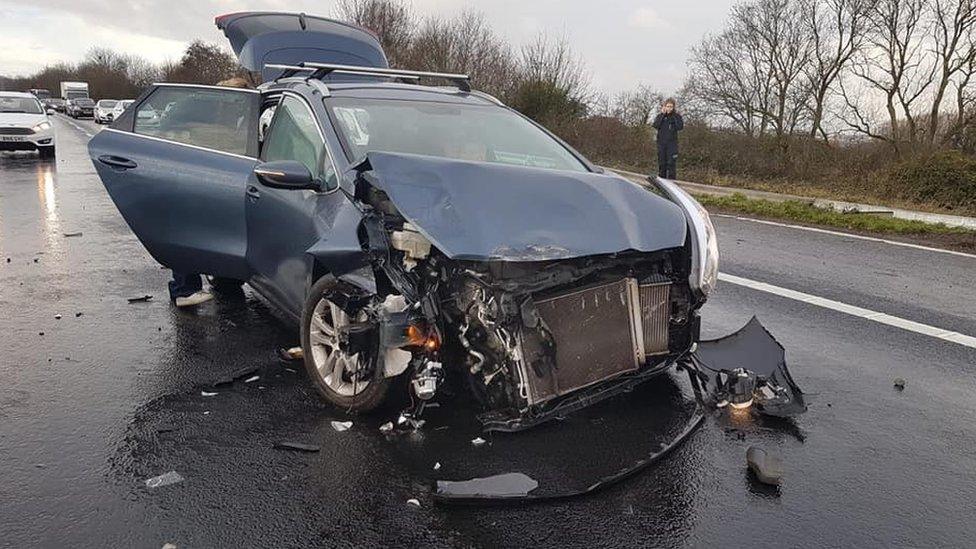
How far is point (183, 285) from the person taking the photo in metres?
6.08

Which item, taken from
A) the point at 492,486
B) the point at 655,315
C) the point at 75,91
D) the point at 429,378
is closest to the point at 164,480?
the point at 429,378

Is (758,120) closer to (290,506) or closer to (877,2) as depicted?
(877,2)

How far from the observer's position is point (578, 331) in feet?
12.0

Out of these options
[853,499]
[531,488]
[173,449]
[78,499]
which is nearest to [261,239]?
[173,449]

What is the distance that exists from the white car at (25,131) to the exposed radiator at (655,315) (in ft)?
72.1

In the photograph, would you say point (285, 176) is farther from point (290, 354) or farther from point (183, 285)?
point (183, 285)

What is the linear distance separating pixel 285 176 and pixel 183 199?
4.95 ft

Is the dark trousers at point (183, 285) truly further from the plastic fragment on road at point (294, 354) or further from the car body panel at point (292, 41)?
the car body panel at point (292, 41)

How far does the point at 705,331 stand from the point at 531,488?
2871 mm

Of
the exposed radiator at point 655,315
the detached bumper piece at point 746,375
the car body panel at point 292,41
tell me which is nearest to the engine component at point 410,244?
the exposed radiator at point 655,315

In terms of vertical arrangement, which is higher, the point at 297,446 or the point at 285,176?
the point at 285,176

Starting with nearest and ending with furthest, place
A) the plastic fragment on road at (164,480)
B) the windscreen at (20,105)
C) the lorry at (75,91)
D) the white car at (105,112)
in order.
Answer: the plastic fragment on road at (164,480), the windscreen at (20,105), the white car at (105,112), the lorry at (75,91)

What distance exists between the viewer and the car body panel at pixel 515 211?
334cm

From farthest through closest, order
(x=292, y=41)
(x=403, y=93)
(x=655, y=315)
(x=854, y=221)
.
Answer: (x=854, y=221), (x=292, y=41), (x=403, y=93), (x=655, y=315)
